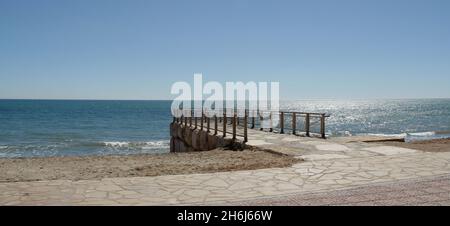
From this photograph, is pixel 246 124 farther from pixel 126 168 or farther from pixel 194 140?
pixel 194 140

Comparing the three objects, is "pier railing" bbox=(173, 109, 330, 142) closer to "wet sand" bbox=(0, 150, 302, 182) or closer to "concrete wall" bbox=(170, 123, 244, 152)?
"concrete wall" bbox=(170, 123, 244, 152)

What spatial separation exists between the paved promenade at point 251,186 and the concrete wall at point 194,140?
543 centimetres

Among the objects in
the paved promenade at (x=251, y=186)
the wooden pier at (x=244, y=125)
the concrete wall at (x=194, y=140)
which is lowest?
the concrete wall at (x=194, y=140)

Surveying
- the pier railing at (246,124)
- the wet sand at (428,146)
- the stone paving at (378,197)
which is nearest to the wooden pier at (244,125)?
the pier railing at (246,124)

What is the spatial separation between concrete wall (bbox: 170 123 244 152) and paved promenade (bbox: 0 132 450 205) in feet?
17.8

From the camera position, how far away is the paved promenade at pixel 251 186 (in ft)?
19.1

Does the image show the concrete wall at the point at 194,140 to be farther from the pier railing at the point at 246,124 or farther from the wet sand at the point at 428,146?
the wet sand at the point at 428,146

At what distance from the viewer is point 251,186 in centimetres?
674

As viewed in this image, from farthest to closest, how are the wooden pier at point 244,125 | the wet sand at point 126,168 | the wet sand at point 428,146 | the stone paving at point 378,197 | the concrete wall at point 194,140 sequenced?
the wooden pier at point 244,125, the concrete wall at point 194,140, the wet sand at point 428,146, the wet sand at point 126,168, the stone paving at point 378,197

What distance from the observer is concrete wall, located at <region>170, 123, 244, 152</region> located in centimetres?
1494

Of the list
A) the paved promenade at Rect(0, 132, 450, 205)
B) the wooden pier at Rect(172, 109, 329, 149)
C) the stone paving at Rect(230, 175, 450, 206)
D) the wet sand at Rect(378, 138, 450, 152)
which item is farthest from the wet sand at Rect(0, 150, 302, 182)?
the wet sand at Rect(378, 138, 450, 152)

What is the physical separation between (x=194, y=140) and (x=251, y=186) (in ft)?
42.3
